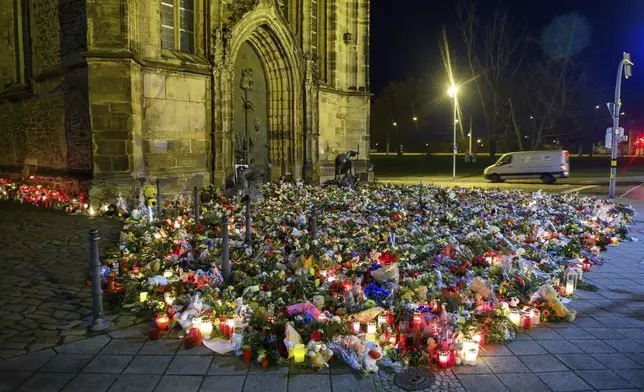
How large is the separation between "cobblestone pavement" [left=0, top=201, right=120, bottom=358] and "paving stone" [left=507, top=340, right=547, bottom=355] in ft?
13.6

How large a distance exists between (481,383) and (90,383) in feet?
10.2

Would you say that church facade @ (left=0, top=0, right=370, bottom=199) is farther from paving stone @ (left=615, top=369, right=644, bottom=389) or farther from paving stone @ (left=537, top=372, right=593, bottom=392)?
paving stone @ (left=615, top=369, right=644, bottom=389)

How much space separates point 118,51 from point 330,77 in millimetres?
10269

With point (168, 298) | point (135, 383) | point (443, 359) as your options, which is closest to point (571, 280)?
point (443, 359)

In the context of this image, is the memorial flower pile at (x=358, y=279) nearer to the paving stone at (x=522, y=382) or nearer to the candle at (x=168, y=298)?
the candle at (x=168, y=298)

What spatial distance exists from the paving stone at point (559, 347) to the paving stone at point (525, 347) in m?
0.07

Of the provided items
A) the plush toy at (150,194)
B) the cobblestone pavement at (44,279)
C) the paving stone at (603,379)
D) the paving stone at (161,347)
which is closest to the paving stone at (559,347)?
the paving stone at (603,379)

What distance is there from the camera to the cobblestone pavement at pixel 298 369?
396cm

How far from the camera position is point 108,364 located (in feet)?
14.1

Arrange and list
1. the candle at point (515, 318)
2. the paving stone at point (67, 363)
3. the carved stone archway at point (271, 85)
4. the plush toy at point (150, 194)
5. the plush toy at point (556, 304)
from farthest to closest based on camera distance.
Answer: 1. the carved stone archway at point (271, 85)
2. the plush toy at point (150, 194)
3. the plush toy at point (556, 304)
4. the candle at point (515, 318)
5. the paving stone at point (67, 363)

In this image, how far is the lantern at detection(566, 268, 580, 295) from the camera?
6.41 metres

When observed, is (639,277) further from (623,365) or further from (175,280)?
(175,280)

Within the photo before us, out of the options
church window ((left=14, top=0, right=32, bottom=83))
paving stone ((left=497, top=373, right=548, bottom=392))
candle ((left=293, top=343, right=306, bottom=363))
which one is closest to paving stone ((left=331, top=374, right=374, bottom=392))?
candle ((left=293, top=343, right=306, bottom=363))

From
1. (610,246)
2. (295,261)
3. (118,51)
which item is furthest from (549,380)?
(118,51)
